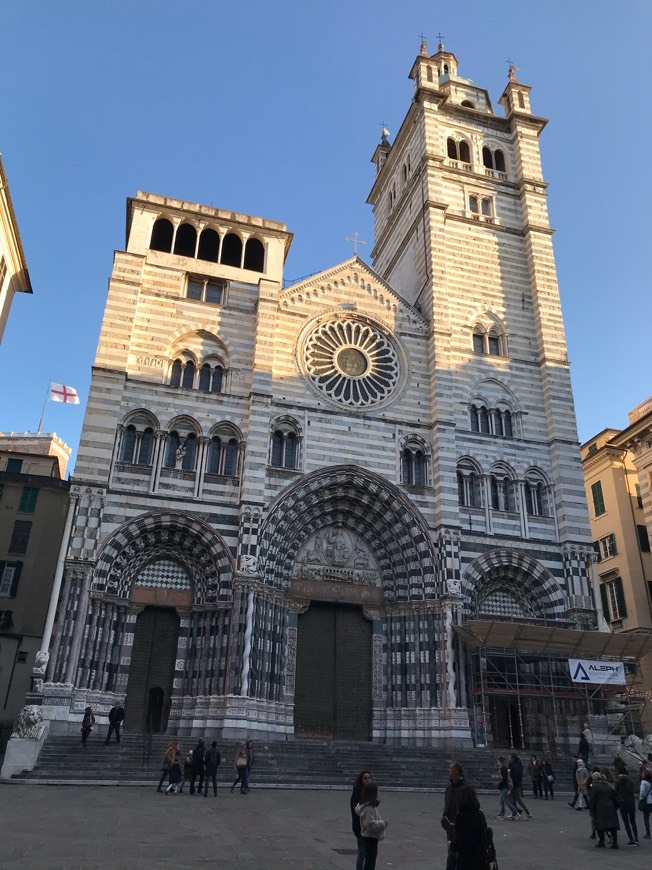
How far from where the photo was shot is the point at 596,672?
25.3m

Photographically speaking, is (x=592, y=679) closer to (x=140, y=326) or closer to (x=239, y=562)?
(x=239, y=562)

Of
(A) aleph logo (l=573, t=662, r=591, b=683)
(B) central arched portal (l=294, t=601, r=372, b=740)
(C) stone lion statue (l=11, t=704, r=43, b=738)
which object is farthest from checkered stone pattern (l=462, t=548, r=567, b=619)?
(C) stone lion statue (l=11, t=704, r=43, b=738)

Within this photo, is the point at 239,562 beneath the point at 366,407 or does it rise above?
beneath

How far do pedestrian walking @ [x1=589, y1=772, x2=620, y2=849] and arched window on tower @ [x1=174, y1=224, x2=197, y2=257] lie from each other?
87.4ft

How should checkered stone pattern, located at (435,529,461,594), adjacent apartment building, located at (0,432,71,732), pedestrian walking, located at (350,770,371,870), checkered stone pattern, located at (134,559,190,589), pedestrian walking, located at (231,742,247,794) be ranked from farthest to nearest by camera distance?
adjacent apartment building, located at (0,432,71,732) → checkered stone pattern, located at (435,529,461,594) → checkered stone pattern, located at (134,559,190,589) → pedestrian walking, located at (231,742,247,794) → pedestrian walking, located at (350,770,371,870)

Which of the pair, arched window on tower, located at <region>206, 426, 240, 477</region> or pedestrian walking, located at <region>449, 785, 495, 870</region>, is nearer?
pedestrian walking, located at <region>449, 785, 495, 870</region>

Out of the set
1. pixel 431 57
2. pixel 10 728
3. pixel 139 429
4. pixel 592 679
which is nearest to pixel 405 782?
pixel 592 679

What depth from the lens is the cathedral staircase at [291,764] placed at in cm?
1836

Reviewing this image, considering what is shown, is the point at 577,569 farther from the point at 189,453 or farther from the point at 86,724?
the point at 86,724

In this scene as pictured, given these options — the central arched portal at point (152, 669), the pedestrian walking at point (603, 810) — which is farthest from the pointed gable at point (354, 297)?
the pedestrian walking at point (603, 810)

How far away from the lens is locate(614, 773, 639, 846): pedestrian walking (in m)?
12.3

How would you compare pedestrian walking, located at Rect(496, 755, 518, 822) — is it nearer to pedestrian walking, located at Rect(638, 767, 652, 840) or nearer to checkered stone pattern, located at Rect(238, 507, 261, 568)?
pedestrian walking, located at Rect(638, 767, 652, 840)

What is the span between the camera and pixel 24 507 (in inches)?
1292

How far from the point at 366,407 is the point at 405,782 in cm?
1474
